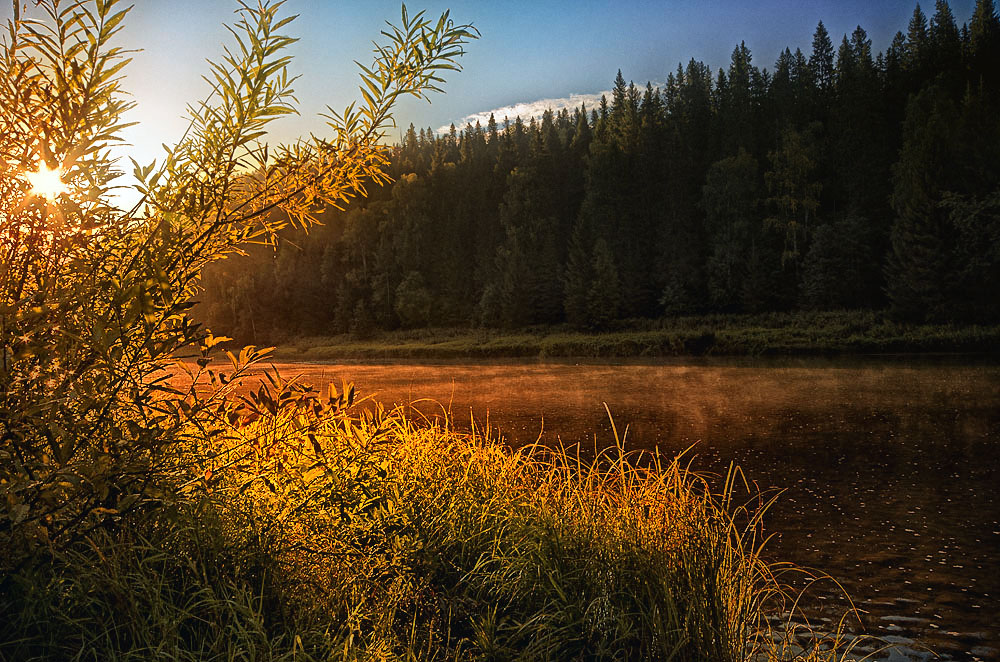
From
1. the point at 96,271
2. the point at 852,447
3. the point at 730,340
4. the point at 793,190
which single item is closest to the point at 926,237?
the point at 730,340

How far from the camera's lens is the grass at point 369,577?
2.77m

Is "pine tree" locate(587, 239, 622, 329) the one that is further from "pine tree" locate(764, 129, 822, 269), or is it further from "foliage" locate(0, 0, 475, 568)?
"foliage" locate(0, 0, 475, 568)

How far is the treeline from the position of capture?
121 ft

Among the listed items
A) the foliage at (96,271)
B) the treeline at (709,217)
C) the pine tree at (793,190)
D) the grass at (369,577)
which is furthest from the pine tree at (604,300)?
the foliage at (96,271)

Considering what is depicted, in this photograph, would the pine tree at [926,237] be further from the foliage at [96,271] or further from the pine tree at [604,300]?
the foliage at [96,271]

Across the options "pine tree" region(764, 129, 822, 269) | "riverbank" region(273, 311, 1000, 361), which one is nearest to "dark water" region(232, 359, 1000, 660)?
"riverbank" region(273, 311, 1000, 361)

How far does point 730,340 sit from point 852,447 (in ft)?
72.8

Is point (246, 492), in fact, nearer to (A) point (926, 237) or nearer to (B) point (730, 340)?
(B) point (730, 340)

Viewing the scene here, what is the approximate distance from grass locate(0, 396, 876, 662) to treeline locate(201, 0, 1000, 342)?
37.0m

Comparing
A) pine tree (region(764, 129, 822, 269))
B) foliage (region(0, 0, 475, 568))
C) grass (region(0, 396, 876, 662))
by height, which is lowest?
grass (region(0, 396, 876, 662))

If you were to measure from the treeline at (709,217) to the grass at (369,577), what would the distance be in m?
37.0

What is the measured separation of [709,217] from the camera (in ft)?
170

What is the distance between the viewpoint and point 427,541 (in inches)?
153

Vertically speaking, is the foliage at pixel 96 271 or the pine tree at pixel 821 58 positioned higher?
the pine tree at pixel 821 58
